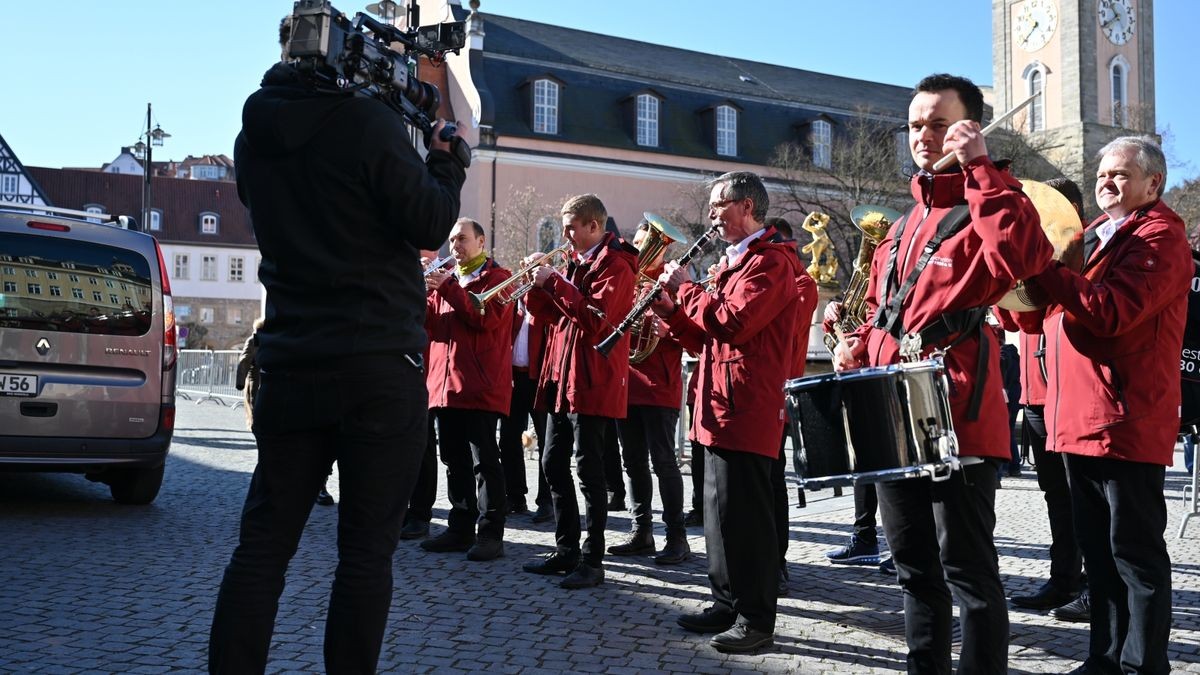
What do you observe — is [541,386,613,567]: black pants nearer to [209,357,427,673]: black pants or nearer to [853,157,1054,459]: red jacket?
[853,157,1054,459]: red jacket

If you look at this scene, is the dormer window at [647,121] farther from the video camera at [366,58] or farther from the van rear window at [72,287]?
the video camera at [366,58]

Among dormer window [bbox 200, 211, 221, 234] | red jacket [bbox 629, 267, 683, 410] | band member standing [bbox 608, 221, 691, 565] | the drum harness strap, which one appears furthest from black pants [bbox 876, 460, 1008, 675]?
dormer window [bbox 200, 211, 221, 234]

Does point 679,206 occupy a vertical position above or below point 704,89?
below

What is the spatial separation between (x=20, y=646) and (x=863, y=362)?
3650 mm

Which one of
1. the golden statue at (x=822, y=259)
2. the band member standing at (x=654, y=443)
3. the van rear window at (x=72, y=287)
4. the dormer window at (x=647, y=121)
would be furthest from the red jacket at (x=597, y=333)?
the dormer window at (x=647, y=121)

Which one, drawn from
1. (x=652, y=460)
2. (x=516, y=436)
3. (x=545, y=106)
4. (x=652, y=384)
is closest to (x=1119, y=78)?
(x=545, y=106)

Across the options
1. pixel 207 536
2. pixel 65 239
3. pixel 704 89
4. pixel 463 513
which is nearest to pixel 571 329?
pixel 463 513

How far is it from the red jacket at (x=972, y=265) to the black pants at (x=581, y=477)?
2766mm

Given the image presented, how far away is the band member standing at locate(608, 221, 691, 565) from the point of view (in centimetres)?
717

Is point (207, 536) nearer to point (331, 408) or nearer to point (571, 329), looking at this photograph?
Answer: point (571, 329)

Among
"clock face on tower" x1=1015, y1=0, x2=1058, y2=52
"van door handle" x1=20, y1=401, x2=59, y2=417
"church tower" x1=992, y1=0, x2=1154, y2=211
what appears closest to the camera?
"van door handle" x1=20, y1=401, x2=59, y2=417

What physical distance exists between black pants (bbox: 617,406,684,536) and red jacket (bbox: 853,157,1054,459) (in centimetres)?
356

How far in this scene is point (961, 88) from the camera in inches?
148

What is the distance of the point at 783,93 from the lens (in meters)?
51.0
